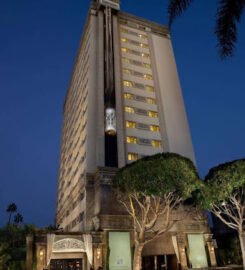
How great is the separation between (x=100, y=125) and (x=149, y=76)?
51.6ft

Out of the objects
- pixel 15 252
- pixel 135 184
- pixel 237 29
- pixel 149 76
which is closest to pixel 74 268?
pixel 15 252

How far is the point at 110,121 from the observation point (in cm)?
3862

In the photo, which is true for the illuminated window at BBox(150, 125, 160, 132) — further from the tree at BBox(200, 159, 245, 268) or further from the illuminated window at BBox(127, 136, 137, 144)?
the tree at BBox(200, 159, 245, 268)

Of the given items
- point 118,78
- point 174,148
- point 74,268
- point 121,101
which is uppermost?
point 118,78

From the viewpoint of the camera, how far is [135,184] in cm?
2625

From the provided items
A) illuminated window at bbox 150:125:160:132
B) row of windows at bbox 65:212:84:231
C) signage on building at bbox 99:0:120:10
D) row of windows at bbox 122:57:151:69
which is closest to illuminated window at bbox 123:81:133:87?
row of windows at bbox 122:57:151:69

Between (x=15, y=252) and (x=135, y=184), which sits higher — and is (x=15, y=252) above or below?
below

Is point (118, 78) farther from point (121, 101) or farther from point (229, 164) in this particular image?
point (229, 164)

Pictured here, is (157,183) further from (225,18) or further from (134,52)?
(134,52)

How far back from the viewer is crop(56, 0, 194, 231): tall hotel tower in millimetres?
37719

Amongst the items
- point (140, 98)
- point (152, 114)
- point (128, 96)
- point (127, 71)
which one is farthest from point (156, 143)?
point (127, 71)

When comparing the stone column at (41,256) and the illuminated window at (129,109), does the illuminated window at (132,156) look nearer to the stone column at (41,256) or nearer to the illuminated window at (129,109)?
the illuminated window at (129,109)

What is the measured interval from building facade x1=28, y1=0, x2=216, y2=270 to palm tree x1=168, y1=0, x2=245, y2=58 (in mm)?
25982

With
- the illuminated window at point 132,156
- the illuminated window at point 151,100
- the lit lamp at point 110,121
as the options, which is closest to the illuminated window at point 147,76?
the illuminated window at point 151,100
